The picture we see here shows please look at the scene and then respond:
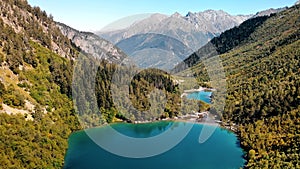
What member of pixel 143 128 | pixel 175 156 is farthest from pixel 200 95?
pixel 175 156

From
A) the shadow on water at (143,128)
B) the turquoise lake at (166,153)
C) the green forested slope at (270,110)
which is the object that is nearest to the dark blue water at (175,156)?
the turquoise lake at (166,153)

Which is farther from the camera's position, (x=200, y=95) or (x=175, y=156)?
(x=200, y=95)

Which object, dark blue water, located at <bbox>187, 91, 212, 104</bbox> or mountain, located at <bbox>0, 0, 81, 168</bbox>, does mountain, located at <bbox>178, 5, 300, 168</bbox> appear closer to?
dark blue water, located at <bbox>187, 91, 212, 104</bbox>

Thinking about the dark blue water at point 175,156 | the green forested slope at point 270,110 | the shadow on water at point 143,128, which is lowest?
the dark blue water at point 175,156

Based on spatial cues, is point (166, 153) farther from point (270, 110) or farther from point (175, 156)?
point (270, 110)

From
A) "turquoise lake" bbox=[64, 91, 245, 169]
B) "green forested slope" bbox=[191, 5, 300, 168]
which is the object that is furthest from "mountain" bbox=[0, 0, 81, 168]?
"green forested slope" bbox=[191, 5, 300, 168]

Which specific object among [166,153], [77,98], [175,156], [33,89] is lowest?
[175,156]

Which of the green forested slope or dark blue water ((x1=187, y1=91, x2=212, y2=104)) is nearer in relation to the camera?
the green forested slope

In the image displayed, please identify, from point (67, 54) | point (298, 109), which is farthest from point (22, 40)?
point (298, 109)

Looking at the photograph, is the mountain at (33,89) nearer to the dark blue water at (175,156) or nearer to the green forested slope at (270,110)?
the dark blue water at (175,156)
